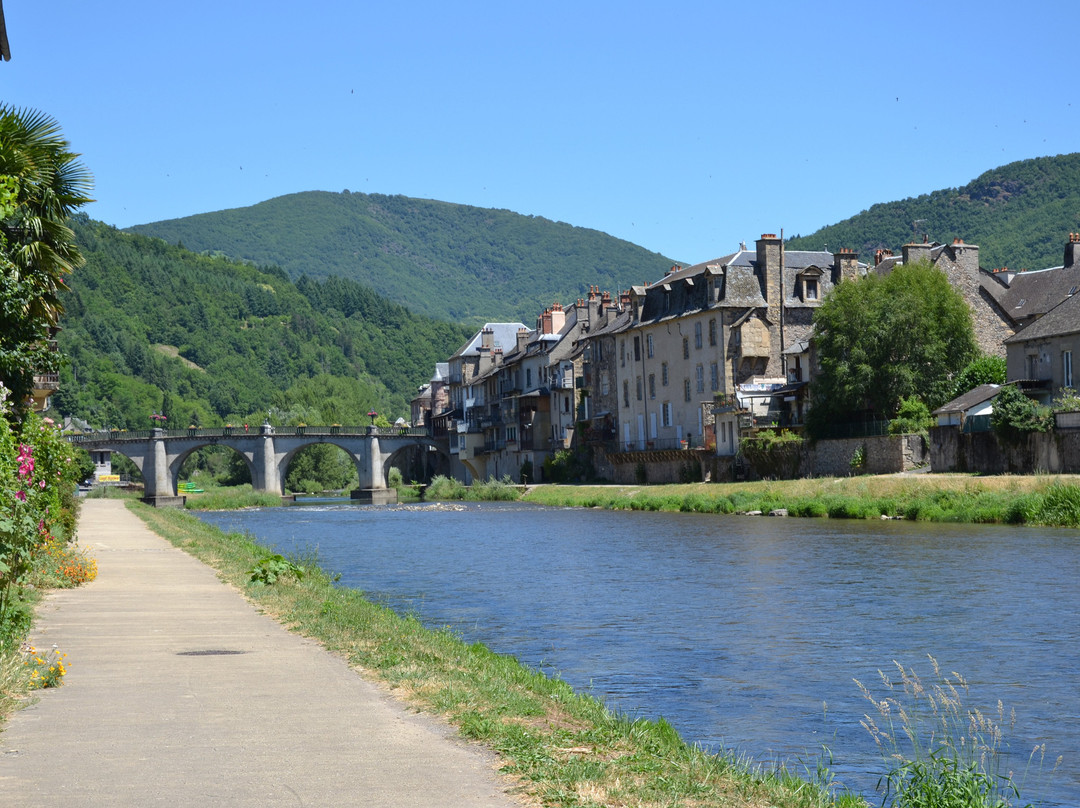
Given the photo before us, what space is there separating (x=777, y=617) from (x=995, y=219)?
10649cm

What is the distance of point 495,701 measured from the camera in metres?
10.3

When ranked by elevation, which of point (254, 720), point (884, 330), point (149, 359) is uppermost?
point (149, 359)

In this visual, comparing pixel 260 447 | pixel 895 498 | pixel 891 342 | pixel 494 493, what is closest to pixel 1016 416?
pixel 895 498

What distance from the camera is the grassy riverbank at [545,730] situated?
299 inches

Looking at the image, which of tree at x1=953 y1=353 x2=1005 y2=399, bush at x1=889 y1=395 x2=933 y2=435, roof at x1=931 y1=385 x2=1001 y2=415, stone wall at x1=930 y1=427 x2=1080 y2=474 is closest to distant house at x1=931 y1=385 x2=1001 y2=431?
roof at x1=931 y1=385 x2=1001 y2=415

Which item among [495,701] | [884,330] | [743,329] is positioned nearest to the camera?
[495,701]

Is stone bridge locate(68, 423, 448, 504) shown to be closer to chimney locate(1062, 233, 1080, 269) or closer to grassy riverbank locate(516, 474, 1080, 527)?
grassy riverbank locate(516, 474, 1080, 527)

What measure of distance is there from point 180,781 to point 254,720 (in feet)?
6.16

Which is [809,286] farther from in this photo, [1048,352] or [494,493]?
[494,493]

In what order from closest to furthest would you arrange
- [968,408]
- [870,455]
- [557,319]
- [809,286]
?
[968,408], [870,455], [809,286], [557,319]

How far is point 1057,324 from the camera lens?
47125mm

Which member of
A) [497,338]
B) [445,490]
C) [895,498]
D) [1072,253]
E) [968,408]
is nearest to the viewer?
[895,498]

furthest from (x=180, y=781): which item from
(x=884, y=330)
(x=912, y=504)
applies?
(x=884, y=330)

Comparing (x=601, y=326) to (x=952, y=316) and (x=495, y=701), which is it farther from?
(x=495, y=701)
